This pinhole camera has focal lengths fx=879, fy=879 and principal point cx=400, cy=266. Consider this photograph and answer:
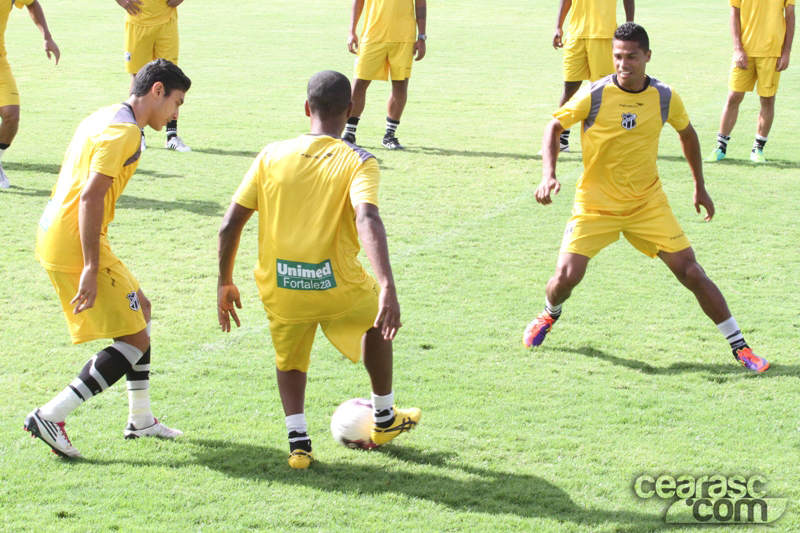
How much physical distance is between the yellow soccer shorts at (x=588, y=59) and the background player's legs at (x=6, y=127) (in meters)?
6.57

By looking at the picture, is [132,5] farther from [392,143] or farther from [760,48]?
[760,48]

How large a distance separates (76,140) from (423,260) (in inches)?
146

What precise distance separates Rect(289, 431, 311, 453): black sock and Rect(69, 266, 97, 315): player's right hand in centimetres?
115

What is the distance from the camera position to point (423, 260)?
755 centimetres

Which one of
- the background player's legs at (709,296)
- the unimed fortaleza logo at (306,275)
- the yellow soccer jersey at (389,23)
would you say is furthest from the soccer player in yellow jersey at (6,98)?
the background player's legs at (709,296)

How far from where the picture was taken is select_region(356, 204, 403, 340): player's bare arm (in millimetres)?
3707

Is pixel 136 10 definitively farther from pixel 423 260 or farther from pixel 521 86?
pixel 521 86

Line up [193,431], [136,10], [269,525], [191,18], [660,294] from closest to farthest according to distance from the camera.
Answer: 1. [269,525]
2. [193,431]
3. [660,294]
4. [136,10]
5. [191,18]

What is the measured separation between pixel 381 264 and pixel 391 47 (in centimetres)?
813

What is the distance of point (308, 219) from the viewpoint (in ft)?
13.3

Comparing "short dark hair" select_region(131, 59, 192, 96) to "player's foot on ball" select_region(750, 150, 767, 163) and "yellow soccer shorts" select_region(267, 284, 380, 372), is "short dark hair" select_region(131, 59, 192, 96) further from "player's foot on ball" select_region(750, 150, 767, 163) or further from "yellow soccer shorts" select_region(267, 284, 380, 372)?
"player's foot on ball" select_region(750, 150, 767, 163)

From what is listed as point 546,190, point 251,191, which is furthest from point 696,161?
point 251,191

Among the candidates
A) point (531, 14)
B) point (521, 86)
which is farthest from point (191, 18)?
point (521, 86)

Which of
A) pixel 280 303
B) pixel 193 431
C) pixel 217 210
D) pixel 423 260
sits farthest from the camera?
pixel 217 210
